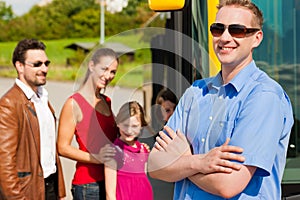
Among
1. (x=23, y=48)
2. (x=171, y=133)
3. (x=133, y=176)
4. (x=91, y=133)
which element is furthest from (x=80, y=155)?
(x=171, y=133)

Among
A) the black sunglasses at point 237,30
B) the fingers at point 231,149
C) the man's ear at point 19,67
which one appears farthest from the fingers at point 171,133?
the man's ear at point 19,67

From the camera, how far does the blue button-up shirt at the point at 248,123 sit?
8.53ft

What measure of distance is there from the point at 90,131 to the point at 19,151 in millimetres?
463

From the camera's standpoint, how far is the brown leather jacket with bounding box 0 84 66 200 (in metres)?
4.15

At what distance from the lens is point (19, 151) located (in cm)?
425

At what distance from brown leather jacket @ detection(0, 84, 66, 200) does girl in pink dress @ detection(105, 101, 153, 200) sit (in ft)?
1.50

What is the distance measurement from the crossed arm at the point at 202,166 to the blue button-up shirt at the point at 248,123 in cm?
4

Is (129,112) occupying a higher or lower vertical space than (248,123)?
lower

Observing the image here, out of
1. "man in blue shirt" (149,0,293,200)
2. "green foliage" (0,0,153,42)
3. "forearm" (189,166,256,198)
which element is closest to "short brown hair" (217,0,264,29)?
"man in blue shirt" (149,0,293,200)

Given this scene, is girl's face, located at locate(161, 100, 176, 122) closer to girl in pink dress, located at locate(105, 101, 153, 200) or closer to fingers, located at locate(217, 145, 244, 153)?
girl in pink dress, located at locate(105, 101, 153, 200)

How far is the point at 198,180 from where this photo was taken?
271 cm

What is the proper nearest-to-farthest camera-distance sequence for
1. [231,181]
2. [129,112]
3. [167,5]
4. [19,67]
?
[231,181]
[167,5]
[129,112]
[19,67]

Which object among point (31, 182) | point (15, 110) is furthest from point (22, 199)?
point (15, 110)

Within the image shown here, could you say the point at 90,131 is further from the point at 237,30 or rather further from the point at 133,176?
the point at 237,30
